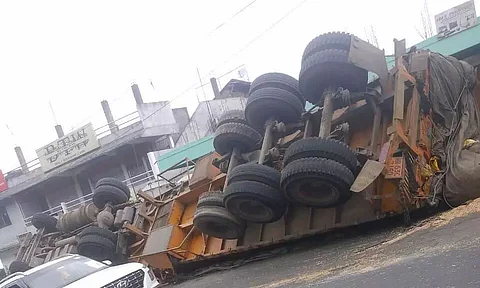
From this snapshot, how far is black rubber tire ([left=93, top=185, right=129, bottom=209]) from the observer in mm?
12180

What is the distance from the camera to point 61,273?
687cm

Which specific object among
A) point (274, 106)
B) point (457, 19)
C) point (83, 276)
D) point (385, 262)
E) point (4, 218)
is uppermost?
point (4, 218)

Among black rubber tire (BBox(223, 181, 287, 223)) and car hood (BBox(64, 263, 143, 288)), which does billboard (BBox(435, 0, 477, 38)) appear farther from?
car hood (BBox(64, 263, 143, 288))

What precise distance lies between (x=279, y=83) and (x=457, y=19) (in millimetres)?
11469

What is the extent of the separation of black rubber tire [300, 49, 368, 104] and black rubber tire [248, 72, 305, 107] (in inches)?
25.0

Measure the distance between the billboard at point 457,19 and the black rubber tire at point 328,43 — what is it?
10.2 m

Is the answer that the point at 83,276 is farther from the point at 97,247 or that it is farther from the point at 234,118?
the point at 97,247

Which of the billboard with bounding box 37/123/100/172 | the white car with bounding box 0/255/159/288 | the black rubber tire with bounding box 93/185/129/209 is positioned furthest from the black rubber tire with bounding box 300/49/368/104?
the billboard with bounding box 37/123/100/172

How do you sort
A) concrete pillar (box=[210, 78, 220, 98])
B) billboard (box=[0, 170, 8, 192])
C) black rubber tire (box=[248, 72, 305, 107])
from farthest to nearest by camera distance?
concrete pillar (box=[210, 78, 220, 98])
billboard (box=[0, 170, 8, 192])
black rubber tire (box=[248, 72, 305, 107])

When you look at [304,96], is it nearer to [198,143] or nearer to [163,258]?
[163,258]

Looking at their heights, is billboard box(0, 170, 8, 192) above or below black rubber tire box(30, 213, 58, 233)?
above

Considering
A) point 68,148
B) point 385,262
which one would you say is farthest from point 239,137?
point 68,148

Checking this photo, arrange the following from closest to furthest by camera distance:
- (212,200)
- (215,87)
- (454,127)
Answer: (454,127), (212,200), (215,87)

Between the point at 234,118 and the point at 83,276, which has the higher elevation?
the point at 234,118
